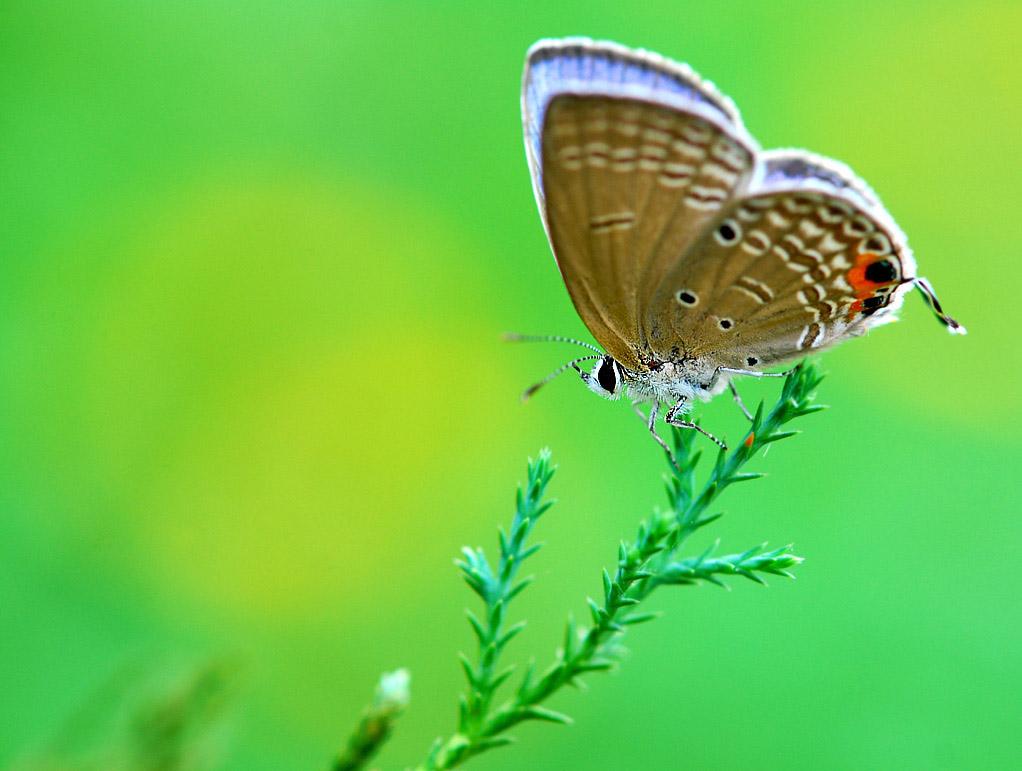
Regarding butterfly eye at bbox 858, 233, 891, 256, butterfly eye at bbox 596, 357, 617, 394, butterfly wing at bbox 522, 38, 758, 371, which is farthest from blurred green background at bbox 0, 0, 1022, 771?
butterfly wing at bbox 522, 38, 758, 371

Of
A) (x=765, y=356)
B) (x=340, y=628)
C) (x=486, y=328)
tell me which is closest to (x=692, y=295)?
(x=765, y=356)

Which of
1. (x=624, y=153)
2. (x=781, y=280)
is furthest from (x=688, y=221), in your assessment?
(x=781, y=280)

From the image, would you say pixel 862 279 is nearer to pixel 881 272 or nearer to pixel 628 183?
pixel 881 272

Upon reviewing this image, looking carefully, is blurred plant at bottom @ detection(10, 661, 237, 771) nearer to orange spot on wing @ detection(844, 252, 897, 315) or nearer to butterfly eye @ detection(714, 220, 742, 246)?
butterfly eye @ detection(714, 220, 742, 246)

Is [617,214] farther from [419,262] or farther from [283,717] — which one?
[419,262]

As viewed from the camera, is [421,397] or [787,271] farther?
[421,397]

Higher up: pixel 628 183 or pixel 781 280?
pixel 781 280
